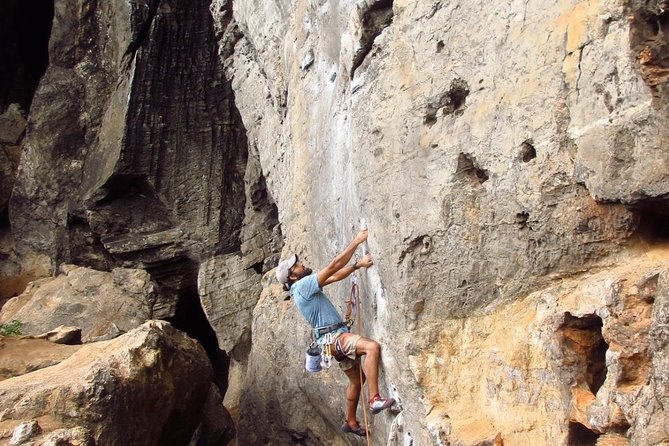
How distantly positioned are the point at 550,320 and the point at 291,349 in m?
4.39

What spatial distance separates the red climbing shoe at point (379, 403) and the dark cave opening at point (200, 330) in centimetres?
994

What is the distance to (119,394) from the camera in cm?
734

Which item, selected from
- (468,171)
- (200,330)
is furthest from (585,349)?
(200,330)

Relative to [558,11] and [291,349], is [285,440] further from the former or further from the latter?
[558,11]

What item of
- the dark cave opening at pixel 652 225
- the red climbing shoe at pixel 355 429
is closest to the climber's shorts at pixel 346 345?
the red climbing shoe at pixel 355 429

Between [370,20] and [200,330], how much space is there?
11.3 meters

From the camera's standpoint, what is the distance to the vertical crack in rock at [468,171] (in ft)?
16.4

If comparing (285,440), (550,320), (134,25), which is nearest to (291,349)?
(285,440)

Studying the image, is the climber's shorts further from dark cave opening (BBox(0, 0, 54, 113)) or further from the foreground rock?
dark cave opening (BBox(0, 0, 54, 113))

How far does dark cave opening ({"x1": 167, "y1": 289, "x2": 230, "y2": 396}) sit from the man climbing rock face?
9.23m

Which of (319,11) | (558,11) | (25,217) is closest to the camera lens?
(558,11)

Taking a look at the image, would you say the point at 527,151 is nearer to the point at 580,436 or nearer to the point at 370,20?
the point at 580,436

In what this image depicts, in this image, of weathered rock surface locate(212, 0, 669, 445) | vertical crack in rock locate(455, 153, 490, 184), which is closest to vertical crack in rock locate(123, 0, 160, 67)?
weathered rock surface locate(212, 0, 669, 445)

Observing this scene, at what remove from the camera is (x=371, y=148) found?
568cm
